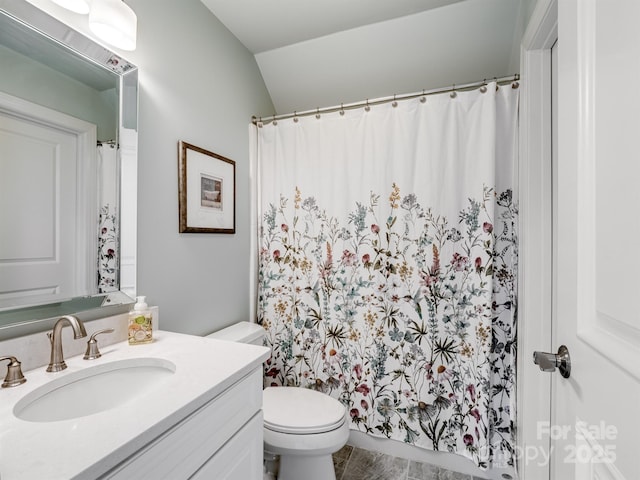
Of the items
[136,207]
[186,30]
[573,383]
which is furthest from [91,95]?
[573,383]

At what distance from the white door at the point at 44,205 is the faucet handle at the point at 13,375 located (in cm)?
17

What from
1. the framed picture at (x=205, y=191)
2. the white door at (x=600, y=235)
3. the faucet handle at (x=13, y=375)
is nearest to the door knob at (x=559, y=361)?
the white door at (x=600, y=235)

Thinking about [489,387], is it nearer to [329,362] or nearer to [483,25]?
[329,362]

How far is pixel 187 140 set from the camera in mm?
1490

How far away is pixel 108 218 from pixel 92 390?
0.58 m

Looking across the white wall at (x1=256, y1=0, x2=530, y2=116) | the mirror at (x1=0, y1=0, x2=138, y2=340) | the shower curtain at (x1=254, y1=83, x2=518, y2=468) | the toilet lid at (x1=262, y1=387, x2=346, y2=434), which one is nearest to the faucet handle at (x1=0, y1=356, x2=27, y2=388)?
the mirror at (x1=0, y1=0, x2=138, y2=340)

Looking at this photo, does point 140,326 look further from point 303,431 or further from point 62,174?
point 303,431

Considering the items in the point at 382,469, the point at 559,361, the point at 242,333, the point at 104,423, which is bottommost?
the point at 382,469

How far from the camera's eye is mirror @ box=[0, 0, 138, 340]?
35.3 inches

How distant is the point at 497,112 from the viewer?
1.52m

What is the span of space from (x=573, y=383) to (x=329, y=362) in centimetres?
133

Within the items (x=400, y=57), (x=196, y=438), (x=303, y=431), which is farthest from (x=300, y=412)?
(x=400, y=57)

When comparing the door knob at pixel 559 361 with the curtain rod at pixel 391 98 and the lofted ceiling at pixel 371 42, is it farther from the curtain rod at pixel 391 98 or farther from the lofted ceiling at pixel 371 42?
the lofted ceiling at pixel 371 42

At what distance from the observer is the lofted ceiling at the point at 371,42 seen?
1.62 meters
